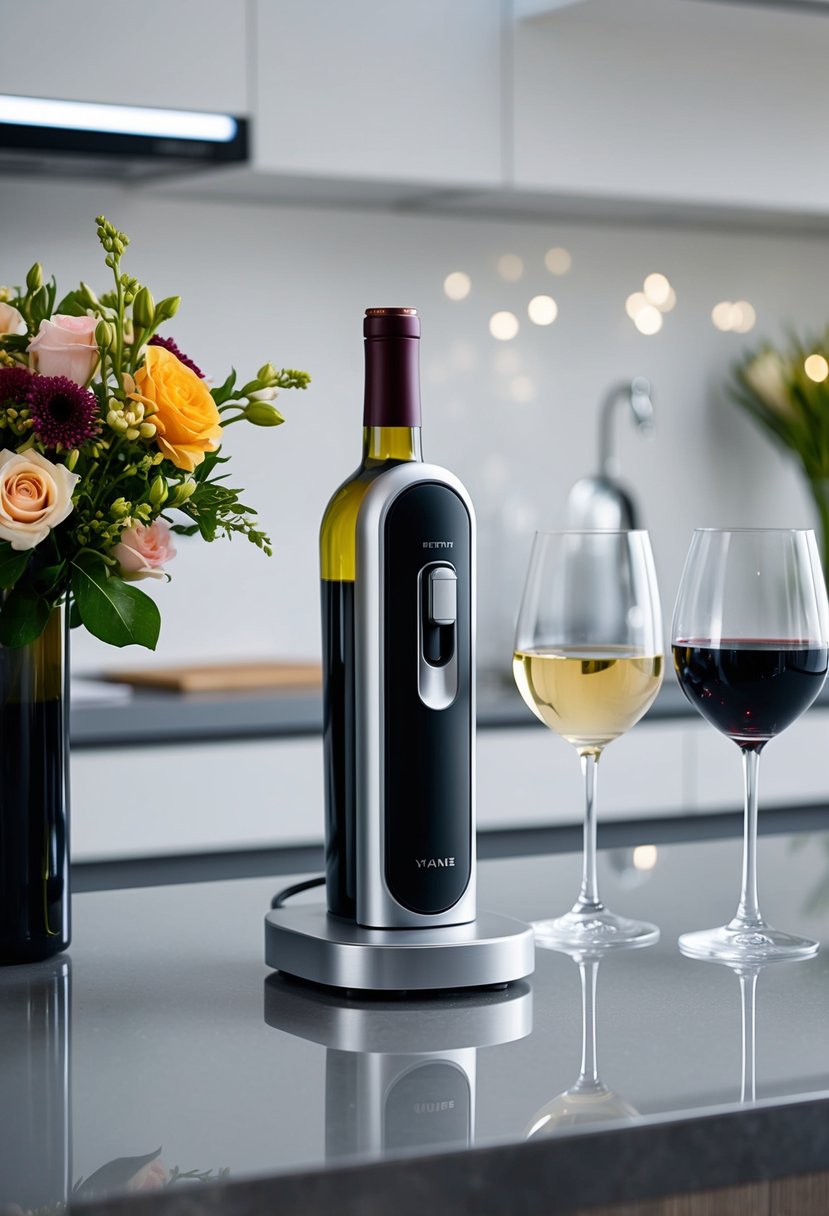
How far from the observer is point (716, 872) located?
125 cm

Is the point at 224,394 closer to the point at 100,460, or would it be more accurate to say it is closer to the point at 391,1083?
the point at 100,460

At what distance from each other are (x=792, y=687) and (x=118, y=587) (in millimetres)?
382

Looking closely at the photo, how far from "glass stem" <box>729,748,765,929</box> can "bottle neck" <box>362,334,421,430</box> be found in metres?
0.28

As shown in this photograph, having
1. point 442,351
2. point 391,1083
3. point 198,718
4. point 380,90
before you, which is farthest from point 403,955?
Answer: point 442,351

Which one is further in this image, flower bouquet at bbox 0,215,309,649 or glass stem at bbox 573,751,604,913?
glass stem at bbox 573,751,604,913

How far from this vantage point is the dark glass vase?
3.09 ft

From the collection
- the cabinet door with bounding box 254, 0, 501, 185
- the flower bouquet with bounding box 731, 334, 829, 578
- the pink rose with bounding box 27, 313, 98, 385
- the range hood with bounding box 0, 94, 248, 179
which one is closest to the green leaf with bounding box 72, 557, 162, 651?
the pink rose with bounding box 27, 313, 98, 385

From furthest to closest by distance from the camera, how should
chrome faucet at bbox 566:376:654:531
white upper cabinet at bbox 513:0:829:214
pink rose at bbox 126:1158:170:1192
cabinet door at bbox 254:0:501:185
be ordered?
1. chrome faucet at bbox 566:376:654:531
2. white upper cabinet at bbox 513:0:829:214
3. cabinet door at bbox 254:0:501:185
4. pink rose at bbox 126:1158:170:1192

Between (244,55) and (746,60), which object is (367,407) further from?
(746,60)

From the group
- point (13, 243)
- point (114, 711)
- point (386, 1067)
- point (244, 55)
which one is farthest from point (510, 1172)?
point (13, 243)

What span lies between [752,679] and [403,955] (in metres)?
0.26

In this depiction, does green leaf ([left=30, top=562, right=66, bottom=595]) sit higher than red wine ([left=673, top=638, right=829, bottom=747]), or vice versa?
green leaf ([left=30, top=562, right=66, bottom=595])

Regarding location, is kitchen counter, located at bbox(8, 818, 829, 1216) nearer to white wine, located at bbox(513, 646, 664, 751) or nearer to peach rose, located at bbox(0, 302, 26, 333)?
white wine, located at bbox(513, 646, 664, 751)

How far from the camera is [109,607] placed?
91cm
